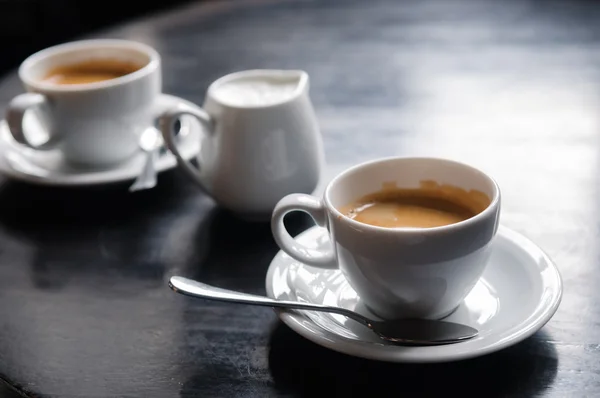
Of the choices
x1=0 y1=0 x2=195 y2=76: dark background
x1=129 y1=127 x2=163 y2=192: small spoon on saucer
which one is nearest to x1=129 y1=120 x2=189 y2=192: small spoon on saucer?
x1=129 y1=127 x2=163 y2=192: small spoon on saucer

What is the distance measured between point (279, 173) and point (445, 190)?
212 millimetres

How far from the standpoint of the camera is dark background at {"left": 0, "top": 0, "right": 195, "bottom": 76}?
104 inches

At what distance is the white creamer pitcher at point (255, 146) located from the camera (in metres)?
0.90

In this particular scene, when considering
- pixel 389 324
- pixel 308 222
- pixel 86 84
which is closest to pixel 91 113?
pixel 86 84

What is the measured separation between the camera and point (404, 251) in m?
0.65

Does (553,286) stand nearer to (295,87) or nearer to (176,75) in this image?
(295,87)

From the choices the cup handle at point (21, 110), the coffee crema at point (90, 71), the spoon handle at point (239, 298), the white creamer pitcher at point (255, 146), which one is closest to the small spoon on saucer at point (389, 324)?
the spoon handle at point (239, 298)

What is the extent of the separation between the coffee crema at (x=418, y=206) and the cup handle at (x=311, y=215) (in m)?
0.03

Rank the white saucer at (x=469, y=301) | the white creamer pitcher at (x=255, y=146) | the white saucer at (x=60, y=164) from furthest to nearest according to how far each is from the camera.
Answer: the white saucer at (x=60, y=164)
the white creamer pitcher at (x=255, y=146)
the white saucer at (x=469, y=301)

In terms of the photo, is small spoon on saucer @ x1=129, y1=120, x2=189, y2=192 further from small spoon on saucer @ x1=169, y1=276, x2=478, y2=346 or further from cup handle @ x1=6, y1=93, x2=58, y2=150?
small spoon on saucer @ x1=169, y1=276, x2=478, y2=346

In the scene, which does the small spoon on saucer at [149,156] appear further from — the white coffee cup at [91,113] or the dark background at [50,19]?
the dark background at [50,19]

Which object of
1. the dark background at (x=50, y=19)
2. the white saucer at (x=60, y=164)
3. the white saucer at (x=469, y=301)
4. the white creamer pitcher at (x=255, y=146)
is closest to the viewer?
the white saucer at (x=469, y=301)

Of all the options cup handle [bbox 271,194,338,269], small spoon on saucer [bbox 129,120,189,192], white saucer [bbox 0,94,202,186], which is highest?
cup handle [bbox 271,194,338,269]

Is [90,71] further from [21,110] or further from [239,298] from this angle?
[239,298]
